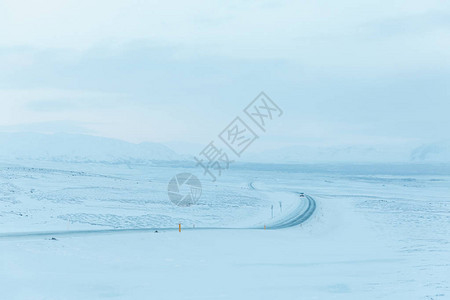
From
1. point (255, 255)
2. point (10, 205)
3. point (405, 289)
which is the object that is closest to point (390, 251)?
point (255, 255)

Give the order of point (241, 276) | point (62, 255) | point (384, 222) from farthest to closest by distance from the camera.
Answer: point (384, 222)
point (62, 255)
point (241, 276)

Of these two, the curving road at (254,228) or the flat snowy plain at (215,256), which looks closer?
the flat snowy plain at (215,256)

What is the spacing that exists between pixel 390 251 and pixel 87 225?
76.1ft

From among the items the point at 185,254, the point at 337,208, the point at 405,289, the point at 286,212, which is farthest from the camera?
the point at 337,208

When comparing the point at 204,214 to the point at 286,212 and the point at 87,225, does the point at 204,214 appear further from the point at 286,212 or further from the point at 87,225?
the point at 87,225

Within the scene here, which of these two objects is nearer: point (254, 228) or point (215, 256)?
point (215, 256)

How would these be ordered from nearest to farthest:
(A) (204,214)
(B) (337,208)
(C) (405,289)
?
(C) (405,289) < (A) (204,214) < (B) (337,208)

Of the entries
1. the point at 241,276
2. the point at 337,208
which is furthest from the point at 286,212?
the point at 241,276

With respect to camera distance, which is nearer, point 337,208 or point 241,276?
point 241,276

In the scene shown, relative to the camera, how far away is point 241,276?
2152 centimetres

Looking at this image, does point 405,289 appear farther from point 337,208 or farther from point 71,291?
point 337,208

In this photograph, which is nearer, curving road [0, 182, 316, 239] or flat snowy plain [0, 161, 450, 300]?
flat snowy plain [0, 161, 450, 300]

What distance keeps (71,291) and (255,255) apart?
12.2m

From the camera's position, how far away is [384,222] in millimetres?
46188
